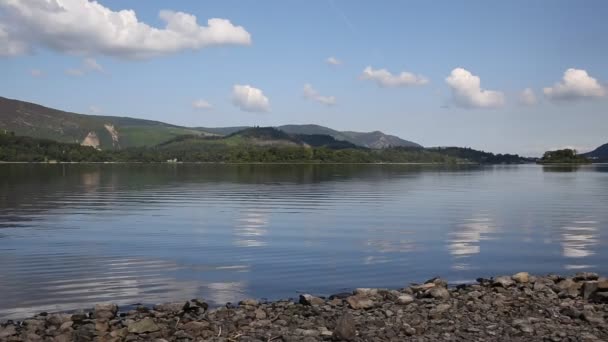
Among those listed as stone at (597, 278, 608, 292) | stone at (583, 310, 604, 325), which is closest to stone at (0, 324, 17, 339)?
stone at (583, 310, 604, 325)

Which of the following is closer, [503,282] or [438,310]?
[438,310]

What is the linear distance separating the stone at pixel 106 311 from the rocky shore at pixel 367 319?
0.03 metres

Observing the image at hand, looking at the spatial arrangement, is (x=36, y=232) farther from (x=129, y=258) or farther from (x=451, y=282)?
(x=451, y=282)

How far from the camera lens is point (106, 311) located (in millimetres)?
16406

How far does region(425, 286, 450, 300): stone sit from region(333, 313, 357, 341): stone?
15.4 feet

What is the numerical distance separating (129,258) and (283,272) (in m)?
8.34

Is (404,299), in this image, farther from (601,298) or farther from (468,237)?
(468,237)

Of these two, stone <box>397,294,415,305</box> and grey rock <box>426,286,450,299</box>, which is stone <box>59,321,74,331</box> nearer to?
stone <box>397,294,415,305</box>

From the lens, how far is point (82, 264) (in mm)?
25500

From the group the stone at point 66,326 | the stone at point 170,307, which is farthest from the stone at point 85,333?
the stone at point 170,307

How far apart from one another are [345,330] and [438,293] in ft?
17.3

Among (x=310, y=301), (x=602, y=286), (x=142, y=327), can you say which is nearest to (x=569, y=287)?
(x=602, y=286)

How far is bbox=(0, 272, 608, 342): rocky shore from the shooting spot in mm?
→ 14570

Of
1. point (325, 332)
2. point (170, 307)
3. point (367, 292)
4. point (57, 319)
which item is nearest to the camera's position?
point (325, 332)
